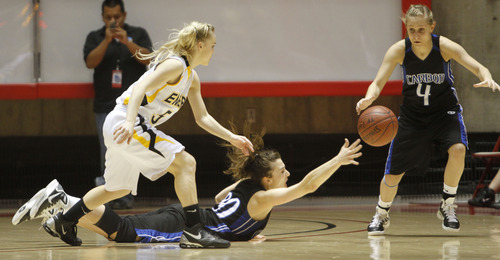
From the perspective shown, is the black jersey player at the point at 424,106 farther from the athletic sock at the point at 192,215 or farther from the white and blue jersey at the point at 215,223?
the athletic sock at the point at 192,215

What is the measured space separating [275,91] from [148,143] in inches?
163

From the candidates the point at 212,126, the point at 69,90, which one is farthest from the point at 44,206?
the point at 69,90

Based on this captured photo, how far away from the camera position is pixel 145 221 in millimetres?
4938

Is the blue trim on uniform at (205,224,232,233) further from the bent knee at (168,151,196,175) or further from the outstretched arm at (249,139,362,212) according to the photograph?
the bent knee at (168,151,196,175)

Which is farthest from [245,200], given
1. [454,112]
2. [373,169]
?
[373,169]

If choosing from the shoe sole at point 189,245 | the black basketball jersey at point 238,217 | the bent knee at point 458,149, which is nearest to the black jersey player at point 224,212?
the black basketball jersey at point 238,217

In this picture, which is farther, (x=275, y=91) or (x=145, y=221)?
→ (x=275, y=91)

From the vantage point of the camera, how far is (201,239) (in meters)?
4.44

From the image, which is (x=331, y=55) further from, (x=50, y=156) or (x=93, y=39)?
(x=50, y=156)

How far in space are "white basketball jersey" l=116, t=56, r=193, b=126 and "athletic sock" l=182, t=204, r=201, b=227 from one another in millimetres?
640

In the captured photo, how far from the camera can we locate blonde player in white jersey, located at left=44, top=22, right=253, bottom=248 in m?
4.46

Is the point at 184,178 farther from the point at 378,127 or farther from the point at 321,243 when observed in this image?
the point at 378,127

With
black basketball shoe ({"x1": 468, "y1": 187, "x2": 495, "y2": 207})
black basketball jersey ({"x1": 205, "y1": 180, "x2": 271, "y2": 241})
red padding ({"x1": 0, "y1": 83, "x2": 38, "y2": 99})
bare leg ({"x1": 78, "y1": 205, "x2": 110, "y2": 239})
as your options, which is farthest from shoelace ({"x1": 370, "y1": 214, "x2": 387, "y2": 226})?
red padding ({"x1": 0, "y1": 83, "x2": 38, "y2": 99})

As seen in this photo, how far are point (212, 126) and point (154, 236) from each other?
2.76 feet
